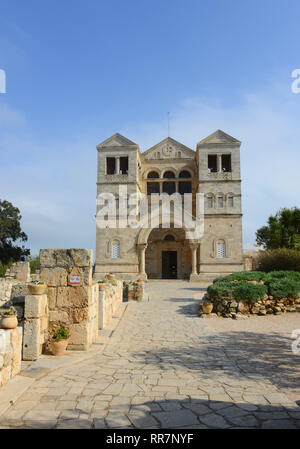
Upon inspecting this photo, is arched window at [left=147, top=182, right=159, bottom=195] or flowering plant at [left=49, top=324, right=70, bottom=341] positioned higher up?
arched window at [left=147, top=182, right=159, bottom=195]

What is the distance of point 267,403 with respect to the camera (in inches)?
157

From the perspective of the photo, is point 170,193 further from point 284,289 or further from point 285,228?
point 284,289

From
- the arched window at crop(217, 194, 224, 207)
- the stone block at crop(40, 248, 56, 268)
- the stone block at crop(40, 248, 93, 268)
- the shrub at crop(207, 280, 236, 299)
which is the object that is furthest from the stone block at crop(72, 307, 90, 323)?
the arched window at crop(217, 194, 224, 207)

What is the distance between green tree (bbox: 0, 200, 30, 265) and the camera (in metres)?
34.0

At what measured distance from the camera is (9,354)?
4.52 metres

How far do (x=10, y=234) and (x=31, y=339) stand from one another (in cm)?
3165

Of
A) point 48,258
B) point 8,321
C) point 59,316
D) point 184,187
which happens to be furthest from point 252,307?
point 184,187

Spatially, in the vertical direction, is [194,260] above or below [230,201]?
below

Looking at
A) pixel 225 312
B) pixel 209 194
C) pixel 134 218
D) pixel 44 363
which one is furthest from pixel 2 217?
pixel 44 363

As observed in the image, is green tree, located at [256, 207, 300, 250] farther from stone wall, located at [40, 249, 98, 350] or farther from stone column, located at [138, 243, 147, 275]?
stone wall, located at [40, 249, 98, 350]

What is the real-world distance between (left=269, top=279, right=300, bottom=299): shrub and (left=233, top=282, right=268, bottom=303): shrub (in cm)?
53

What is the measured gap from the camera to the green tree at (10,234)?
34.0m
